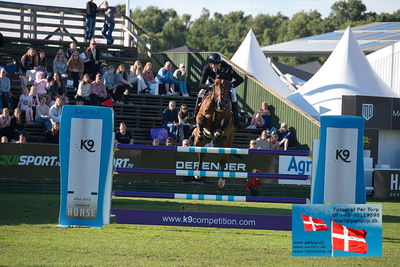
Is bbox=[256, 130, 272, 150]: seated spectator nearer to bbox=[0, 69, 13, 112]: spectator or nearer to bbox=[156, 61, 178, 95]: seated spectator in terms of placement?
bbox=[156, 61, 178, 95]: seated spectator

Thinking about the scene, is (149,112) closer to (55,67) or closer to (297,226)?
(55,67)

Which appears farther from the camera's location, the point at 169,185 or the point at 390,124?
the point at 390,124

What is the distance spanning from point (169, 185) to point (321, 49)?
3002cm

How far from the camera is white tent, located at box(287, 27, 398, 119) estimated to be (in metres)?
24.1

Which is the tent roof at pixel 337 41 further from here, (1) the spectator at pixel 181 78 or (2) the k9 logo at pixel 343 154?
(2) the k9 logo at pixel 343 154

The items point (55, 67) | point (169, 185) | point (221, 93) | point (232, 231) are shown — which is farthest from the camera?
point (55, 67)

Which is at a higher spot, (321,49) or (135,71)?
(321,49)

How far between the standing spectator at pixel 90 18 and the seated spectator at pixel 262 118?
7039mm

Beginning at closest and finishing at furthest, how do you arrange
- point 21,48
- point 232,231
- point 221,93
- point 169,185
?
1. point 232,231
2. point 221,93
3. point 169,185
4. point 21,48

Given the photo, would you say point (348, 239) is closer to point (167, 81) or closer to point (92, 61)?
point (92, 61)

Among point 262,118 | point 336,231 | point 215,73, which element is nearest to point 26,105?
point 262,118

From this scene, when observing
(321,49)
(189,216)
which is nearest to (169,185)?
(189,216)

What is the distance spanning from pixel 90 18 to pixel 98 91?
556 centimetres

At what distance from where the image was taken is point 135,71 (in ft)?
77.5
